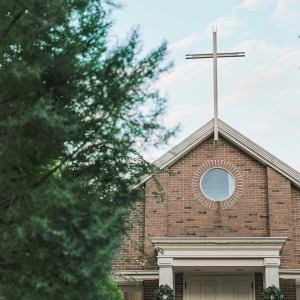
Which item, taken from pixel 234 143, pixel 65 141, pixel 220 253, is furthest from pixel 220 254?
pixel 65 141

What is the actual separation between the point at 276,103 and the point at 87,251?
20707 mm

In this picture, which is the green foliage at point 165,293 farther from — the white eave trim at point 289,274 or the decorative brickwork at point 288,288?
the decorative brickwork at point 288,288

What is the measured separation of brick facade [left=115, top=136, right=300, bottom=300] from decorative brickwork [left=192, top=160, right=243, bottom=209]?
2.7 inches

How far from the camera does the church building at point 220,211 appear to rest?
49.1 feet

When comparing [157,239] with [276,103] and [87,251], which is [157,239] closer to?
[87,251]

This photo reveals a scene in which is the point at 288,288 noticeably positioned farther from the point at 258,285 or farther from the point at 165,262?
the point at 165,262

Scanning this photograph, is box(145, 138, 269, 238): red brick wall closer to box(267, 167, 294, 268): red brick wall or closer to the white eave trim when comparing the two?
box(267, 167, 294, 268): red brick wall

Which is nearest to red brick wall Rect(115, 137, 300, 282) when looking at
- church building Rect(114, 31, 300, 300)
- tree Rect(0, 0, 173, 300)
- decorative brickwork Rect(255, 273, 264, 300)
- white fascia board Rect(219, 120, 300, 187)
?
church building Rect(114, 31, 300, 300)

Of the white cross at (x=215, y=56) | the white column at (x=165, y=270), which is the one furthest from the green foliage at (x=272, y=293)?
the white cross at (x=215, y=56)

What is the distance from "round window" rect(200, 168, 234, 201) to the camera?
15.5 metres

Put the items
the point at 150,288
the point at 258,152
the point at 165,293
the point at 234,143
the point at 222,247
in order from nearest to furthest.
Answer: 1. the point at 165,293
2. the point at 222,247
3. the point at 150,288
4. the point at 258,152
5. the point at 234,143

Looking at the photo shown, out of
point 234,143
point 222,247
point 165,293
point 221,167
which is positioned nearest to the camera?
point 165,293

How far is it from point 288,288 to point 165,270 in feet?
11.4

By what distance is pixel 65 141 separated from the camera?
5996 millimetres
